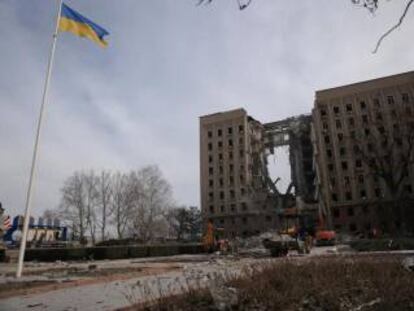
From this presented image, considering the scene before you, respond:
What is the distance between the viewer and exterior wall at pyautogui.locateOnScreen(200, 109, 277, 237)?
75125 millimetres

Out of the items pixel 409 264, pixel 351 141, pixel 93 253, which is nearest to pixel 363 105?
pixel 351 141

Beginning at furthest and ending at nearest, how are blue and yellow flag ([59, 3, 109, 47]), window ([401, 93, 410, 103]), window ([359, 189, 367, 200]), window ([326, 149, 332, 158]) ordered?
window ([326, 149, 332, 158]) < window ([359, 189, 367, 200]) < window ([401, 93, 410, 103]) < blue and yellow flag ([59, 3, 109, 47])

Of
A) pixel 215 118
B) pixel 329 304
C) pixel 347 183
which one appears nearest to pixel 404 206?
pixel 347 183

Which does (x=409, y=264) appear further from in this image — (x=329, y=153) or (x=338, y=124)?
(x=338, y=124)

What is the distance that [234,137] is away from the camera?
83.5 metres

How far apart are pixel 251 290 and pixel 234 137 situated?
78197mm

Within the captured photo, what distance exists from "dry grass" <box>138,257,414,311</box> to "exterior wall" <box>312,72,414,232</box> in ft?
199

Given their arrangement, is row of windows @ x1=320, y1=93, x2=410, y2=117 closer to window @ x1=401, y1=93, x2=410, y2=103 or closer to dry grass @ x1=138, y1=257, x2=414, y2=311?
window @ x1=401, y1=93, x2=410, y2=103

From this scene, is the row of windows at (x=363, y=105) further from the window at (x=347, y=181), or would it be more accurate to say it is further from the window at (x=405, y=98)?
the window at (x=347, y=181)

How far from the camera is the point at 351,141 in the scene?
6781 cm

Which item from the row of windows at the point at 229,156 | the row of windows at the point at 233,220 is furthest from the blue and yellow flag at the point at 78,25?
the row of windows at the point at 229,156

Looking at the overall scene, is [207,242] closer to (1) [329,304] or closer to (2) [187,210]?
(1) [329,304]

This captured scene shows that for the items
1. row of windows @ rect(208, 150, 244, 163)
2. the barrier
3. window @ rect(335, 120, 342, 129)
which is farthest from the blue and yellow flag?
row of windows @ rect(208, 150, 244, 163)

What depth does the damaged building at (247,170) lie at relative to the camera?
71750mm
